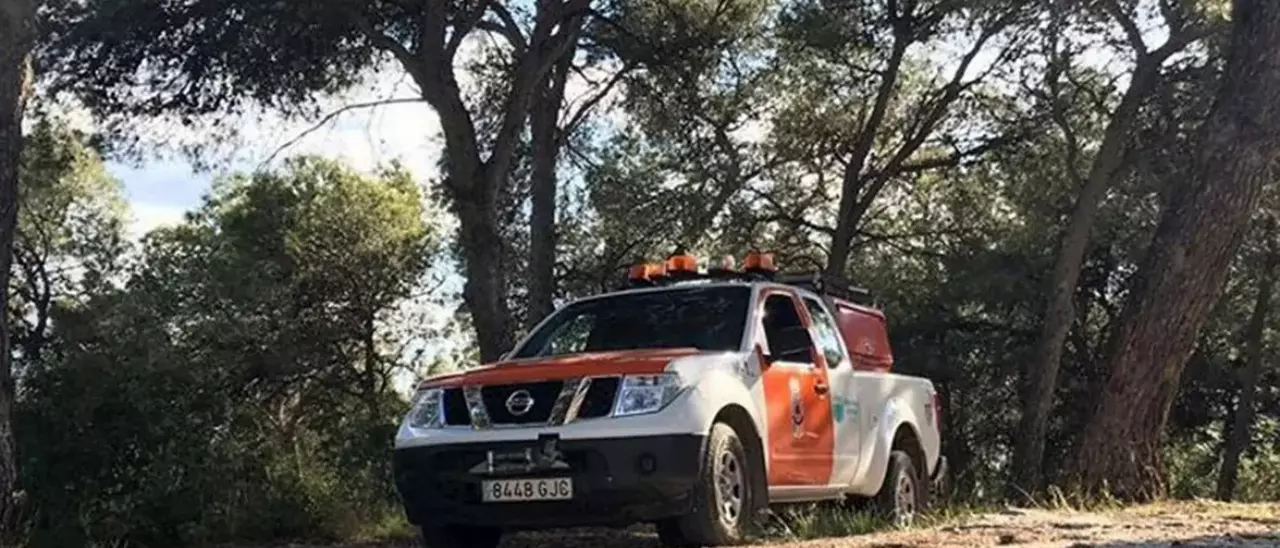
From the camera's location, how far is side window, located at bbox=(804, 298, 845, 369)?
9.73 metres

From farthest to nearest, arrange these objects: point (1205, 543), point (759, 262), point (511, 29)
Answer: point (511, 29), point (759, 262), point (1205, 543)

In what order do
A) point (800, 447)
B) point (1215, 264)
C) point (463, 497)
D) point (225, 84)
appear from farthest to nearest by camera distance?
point (225, 84), point (1215, 264), point (800, 447), point (463, 497)

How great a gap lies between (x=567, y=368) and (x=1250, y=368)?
23.0 metres

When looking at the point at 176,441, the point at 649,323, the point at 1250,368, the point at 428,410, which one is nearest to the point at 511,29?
the point at 176,441

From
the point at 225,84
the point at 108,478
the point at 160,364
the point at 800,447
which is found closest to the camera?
the point at 800,447

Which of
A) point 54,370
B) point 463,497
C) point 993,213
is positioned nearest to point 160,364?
point 54,370

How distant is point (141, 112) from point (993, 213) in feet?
53.5

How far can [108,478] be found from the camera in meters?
12.5

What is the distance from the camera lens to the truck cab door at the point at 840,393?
9484 mm

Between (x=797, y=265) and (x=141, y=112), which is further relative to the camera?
(x=797, y=265)

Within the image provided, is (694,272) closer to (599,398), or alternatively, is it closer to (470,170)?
(599,398)

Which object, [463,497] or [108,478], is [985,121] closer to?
[108,478]

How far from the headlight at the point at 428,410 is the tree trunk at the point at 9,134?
3507 millimetres

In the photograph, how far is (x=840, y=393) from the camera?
962cm
